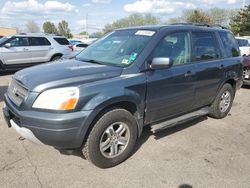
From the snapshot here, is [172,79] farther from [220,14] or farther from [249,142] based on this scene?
→ [220,14]

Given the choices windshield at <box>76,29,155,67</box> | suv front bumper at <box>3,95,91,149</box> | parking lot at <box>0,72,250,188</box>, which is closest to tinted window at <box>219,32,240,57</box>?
parking lot at <box>0,72,250,188</box>

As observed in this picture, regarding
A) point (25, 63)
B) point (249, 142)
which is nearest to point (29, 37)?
point (25, 63)

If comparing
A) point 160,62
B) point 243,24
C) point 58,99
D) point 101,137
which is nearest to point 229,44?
point 160,62

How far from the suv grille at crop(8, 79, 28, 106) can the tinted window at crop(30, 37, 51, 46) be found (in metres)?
8.87

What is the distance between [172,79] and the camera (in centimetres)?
419

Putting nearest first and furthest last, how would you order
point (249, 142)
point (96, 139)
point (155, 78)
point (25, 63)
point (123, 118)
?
point (96, 139) < point (123, 118) < point (155, 78) < point (249, 142) < point (25, 63)

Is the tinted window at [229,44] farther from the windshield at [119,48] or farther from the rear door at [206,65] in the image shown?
the windshield at [119,48]

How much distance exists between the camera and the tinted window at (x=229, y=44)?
5.55m

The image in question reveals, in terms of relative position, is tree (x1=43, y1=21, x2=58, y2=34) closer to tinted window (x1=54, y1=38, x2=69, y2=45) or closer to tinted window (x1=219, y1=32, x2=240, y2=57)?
tinted window (x1=54, y1=38, x2=69, y2=45)

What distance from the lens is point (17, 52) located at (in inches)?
460

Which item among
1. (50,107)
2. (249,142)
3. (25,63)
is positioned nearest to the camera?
(50,107)

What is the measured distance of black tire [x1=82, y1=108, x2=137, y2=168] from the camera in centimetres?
339

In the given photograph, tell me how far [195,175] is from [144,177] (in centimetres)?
67

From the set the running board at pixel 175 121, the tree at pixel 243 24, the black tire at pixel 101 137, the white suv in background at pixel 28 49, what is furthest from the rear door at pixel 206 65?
the tree at pixel 243 24
